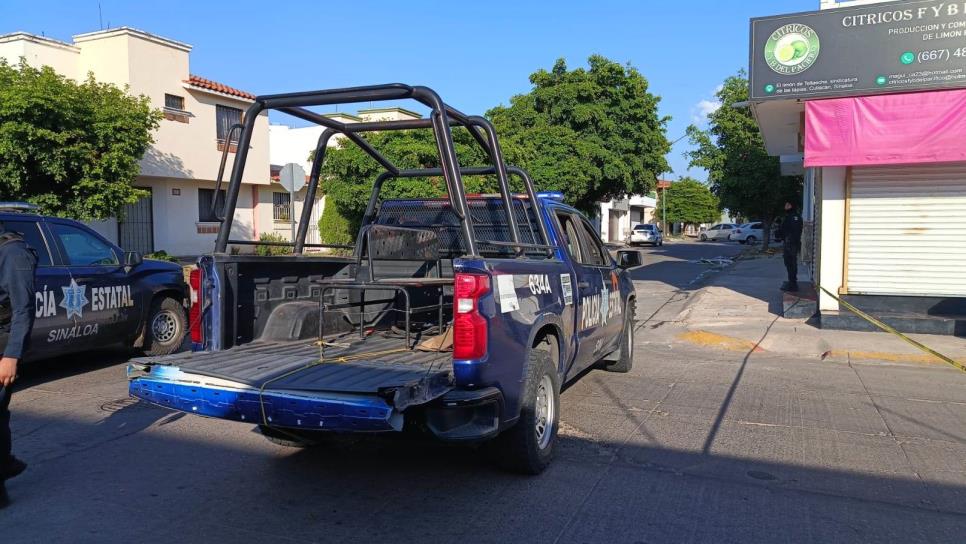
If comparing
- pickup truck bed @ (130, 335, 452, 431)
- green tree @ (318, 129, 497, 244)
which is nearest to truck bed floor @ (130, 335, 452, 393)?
pickup truck bed @ (130, 335, 452, 431)

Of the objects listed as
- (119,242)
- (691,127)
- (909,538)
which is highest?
(691,127)

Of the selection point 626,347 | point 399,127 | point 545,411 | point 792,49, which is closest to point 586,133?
point 792,49

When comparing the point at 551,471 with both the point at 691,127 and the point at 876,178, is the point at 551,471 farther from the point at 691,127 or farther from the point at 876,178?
the point at 691,127

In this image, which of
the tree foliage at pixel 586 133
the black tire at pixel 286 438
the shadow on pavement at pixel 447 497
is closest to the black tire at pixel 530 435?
the shadow on pavement at pixel 447 497

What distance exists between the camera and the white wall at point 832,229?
37.0 feet

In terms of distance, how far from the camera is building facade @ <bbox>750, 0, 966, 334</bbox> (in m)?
10.0

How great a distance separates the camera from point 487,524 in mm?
4062

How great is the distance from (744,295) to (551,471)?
37.6ft

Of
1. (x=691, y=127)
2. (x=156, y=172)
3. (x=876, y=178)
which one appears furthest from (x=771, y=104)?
(x=691, y=127)

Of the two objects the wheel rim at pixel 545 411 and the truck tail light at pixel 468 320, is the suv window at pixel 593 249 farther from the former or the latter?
the truck tail light at pixel 468 320

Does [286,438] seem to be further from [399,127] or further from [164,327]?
[164,327]

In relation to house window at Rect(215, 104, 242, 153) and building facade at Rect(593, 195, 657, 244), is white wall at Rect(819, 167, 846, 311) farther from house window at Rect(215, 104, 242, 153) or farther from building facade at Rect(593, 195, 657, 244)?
building facade at Rect(593, 195, 657, 244)

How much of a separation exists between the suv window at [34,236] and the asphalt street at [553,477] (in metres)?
1.33

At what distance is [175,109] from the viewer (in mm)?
22375
